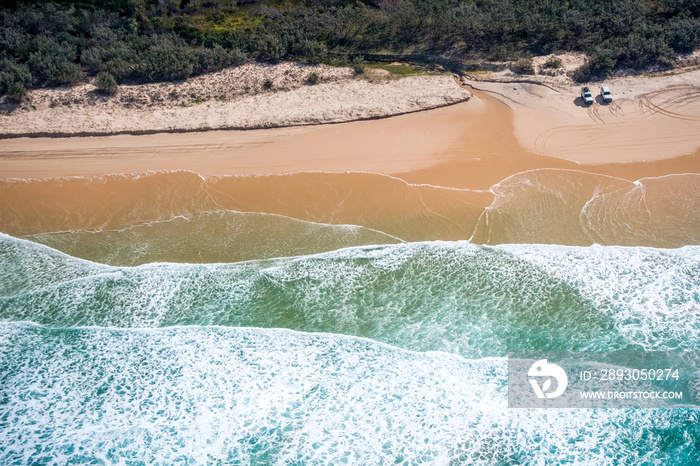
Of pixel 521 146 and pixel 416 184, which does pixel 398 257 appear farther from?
pixel 521 146

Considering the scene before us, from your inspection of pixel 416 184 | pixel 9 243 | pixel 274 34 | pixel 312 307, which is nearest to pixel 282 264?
pixel 312 307

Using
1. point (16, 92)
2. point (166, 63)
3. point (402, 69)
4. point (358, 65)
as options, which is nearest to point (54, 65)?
point (16, 92)

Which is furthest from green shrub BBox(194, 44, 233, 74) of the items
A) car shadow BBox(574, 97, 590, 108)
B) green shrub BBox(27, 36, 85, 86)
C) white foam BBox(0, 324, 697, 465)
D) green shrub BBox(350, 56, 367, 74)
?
car shadow BBox(574, 97, 590, 108)

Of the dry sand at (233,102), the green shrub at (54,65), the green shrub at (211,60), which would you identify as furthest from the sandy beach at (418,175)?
the green shrub at (211,60)

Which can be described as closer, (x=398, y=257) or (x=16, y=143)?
(x=398, y=257)

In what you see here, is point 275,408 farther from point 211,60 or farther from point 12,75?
point 12,75

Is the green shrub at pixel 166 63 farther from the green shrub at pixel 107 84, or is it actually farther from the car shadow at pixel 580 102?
the car shadow at pixel 580 102
